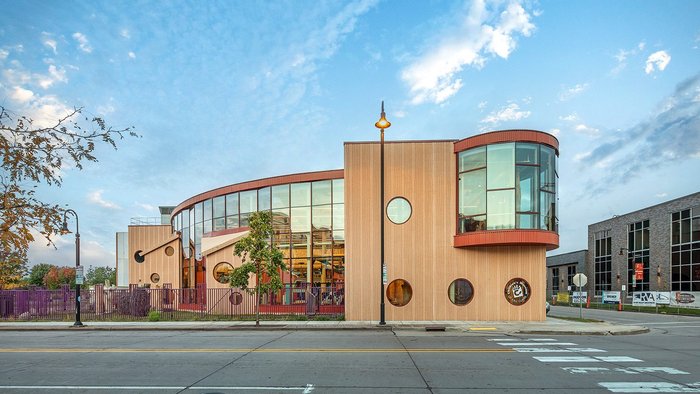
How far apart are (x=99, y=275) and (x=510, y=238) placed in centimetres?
9259

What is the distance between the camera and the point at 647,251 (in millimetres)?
50844

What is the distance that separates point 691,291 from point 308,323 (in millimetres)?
40096

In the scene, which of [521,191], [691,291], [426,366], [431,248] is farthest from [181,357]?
[691,291]

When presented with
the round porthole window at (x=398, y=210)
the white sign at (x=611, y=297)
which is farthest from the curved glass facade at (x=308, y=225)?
the white sign at (x=611, y=297)

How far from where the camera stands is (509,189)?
835 inches

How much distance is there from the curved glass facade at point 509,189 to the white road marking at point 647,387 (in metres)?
12.2

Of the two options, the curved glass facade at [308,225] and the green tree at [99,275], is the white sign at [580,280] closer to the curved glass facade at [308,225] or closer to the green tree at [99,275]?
the curved glass facade at [308,225]

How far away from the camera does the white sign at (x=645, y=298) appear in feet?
142

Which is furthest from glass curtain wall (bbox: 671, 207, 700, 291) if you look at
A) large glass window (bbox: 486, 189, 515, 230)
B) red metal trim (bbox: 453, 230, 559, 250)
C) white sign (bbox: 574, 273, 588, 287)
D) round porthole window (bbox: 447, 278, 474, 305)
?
round porthole window (bbox: 447, 278, 474, 305)

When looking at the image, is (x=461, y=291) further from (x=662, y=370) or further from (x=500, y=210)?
(x=662, y=370)

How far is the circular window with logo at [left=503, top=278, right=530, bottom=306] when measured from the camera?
21.8 m

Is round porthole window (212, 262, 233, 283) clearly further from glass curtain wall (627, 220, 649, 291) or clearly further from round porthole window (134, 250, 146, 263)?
glass curtain wall (627, 220, 649, 291)

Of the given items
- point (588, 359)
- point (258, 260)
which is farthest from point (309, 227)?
point (588, 359)

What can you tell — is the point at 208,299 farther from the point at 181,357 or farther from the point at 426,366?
the point at 426,366
